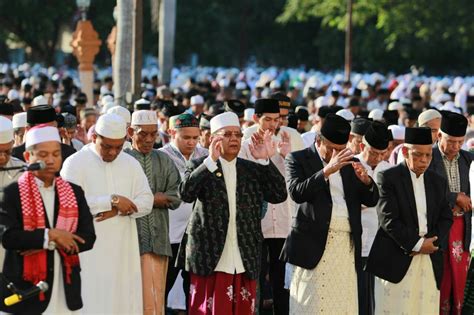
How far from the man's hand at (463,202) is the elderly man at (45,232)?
12.7 ft

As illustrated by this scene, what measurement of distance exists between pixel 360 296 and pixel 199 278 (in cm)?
205

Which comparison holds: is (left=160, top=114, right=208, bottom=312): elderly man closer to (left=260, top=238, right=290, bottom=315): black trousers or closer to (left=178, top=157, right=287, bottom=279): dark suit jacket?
(left=260, top=238, right=290, bottom=315): black trousers

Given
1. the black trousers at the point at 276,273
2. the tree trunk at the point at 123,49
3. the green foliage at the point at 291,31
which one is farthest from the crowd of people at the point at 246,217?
the green foliage at the point at 291,31

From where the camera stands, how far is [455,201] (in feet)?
38.7

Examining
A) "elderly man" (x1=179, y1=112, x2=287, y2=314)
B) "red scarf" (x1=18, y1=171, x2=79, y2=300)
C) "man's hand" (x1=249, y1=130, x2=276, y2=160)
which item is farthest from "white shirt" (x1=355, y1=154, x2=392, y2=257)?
"red scarf" (x1=18, y1=171, x2=79, y2=300)

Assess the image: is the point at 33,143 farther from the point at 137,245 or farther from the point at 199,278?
the point at 199,278

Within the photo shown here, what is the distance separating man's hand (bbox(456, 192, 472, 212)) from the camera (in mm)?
11805

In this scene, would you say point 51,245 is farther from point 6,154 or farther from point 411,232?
point 411,232

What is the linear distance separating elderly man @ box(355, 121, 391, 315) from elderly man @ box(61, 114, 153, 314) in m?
2.02

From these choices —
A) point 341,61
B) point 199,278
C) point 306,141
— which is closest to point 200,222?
point 199,278

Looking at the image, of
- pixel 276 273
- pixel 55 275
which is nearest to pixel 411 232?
pixel 276 273

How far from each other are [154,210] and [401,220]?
1995mm

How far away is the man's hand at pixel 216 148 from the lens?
10.8 metres

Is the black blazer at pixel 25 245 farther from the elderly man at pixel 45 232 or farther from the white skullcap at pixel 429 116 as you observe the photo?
the white skullcap at pixel 429 116
